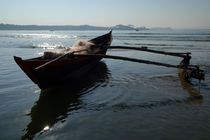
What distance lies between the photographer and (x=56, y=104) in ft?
17.8

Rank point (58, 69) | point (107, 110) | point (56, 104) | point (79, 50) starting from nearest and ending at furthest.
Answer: point (107, 110) → point (56, 104) → point (58, 69) → point (79, 50)

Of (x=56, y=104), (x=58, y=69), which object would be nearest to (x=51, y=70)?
(x=58, y=69)

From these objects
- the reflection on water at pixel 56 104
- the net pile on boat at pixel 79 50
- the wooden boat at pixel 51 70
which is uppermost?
the net pile on boat at pixel 79 50

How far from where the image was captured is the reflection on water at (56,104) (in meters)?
4.14

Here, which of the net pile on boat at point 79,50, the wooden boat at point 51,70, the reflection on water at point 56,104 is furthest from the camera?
the net pile on boat at point 79,50

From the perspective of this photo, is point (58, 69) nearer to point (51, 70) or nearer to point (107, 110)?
point (51, 70)

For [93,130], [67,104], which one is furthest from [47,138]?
[67,104]

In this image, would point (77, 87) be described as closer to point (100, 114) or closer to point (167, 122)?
point (100, 114)

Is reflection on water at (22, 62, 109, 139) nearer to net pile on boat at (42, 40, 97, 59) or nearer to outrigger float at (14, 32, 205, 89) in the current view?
outrigger float at (14, 32, 205, 89)

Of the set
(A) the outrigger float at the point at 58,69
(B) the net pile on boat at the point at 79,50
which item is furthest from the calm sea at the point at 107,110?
(B) the net pile on boat at the point at 79,50


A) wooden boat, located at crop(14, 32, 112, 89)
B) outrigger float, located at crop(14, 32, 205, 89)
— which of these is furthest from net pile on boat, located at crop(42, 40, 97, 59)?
wooden boat, located at crop(14, 32, 112, 89)

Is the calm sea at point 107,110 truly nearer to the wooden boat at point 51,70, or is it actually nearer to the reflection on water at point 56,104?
the reflection on water at point 56,104

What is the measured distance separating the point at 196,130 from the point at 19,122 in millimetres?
4022

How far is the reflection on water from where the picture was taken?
414 centimetres
